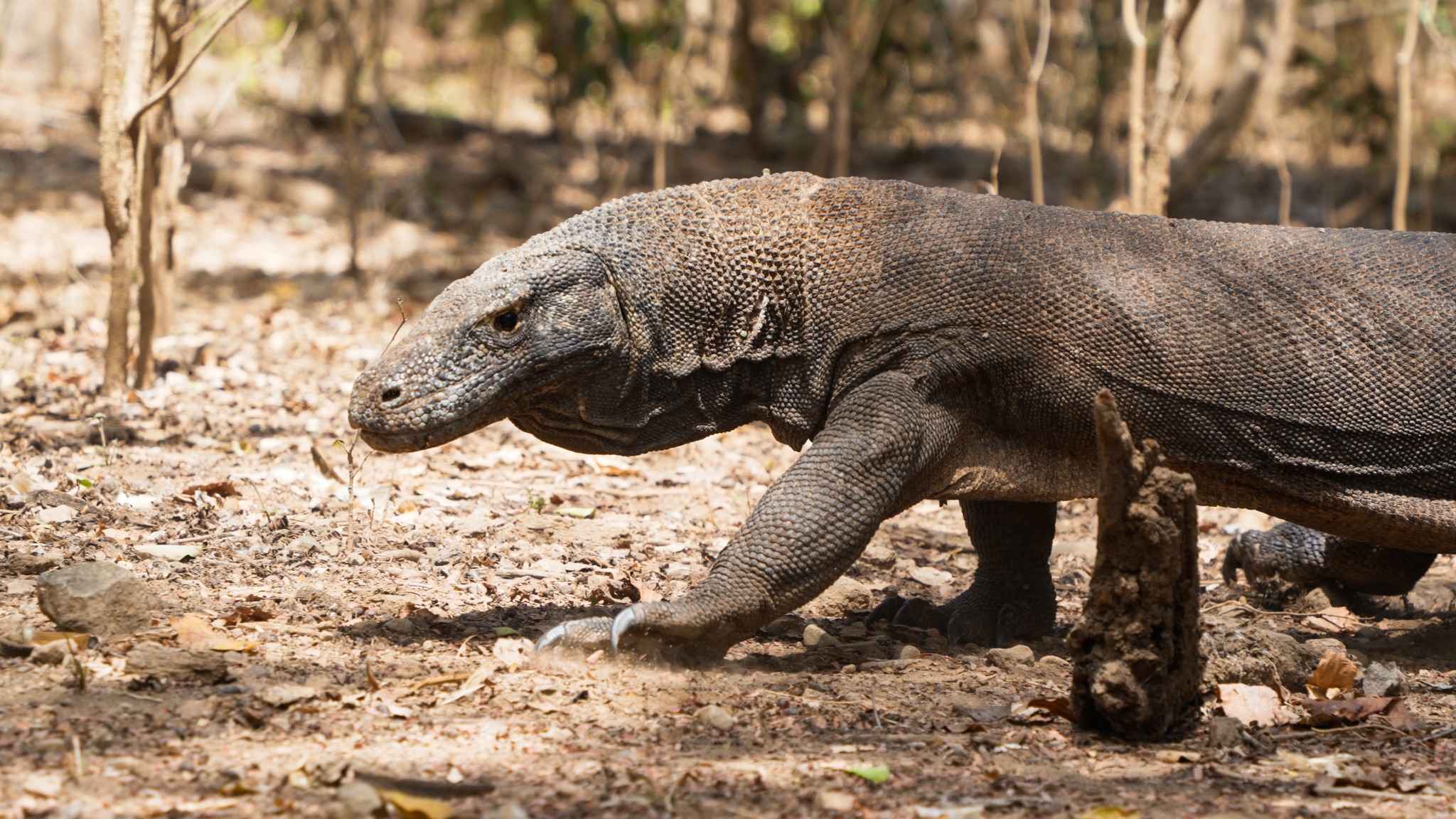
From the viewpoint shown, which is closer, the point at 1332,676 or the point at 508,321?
the point at 508,321

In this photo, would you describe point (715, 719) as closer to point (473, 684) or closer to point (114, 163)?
point (473, 684)

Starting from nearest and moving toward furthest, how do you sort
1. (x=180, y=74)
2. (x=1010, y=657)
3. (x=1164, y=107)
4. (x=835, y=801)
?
1. (x=835, y=801)
2. (x=1010, y=657)
3. (x=180, y=74)
4. (x=1164, y=107)

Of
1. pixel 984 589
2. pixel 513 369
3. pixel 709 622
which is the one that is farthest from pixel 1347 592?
pixel 513 369

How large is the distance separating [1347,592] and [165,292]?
545 cm

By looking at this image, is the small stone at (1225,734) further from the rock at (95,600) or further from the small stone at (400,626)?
the rock at (95,600)

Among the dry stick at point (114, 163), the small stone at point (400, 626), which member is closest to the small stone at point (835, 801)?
the small stone at point (400, 626)

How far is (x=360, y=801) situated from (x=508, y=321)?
1501mm

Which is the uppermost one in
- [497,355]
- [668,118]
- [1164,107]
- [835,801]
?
[668,118]

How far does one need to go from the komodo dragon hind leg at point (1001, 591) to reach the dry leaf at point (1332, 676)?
917mm

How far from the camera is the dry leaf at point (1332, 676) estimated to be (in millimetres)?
3779

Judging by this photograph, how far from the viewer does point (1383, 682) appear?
3.79m

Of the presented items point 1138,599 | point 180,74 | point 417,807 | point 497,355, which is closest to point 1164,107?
point 1138,599

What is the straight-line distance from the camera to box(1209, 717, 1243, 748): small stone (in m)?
3.23

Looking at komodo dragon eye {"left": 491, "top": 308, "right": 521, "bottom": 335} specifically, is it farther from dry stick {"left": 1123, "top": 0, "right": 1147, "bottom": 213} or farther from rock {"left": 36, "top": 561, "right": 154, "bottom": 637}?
dry stick {"left": 1123, "top": 0, "right": 1147, "bottom": 213}
